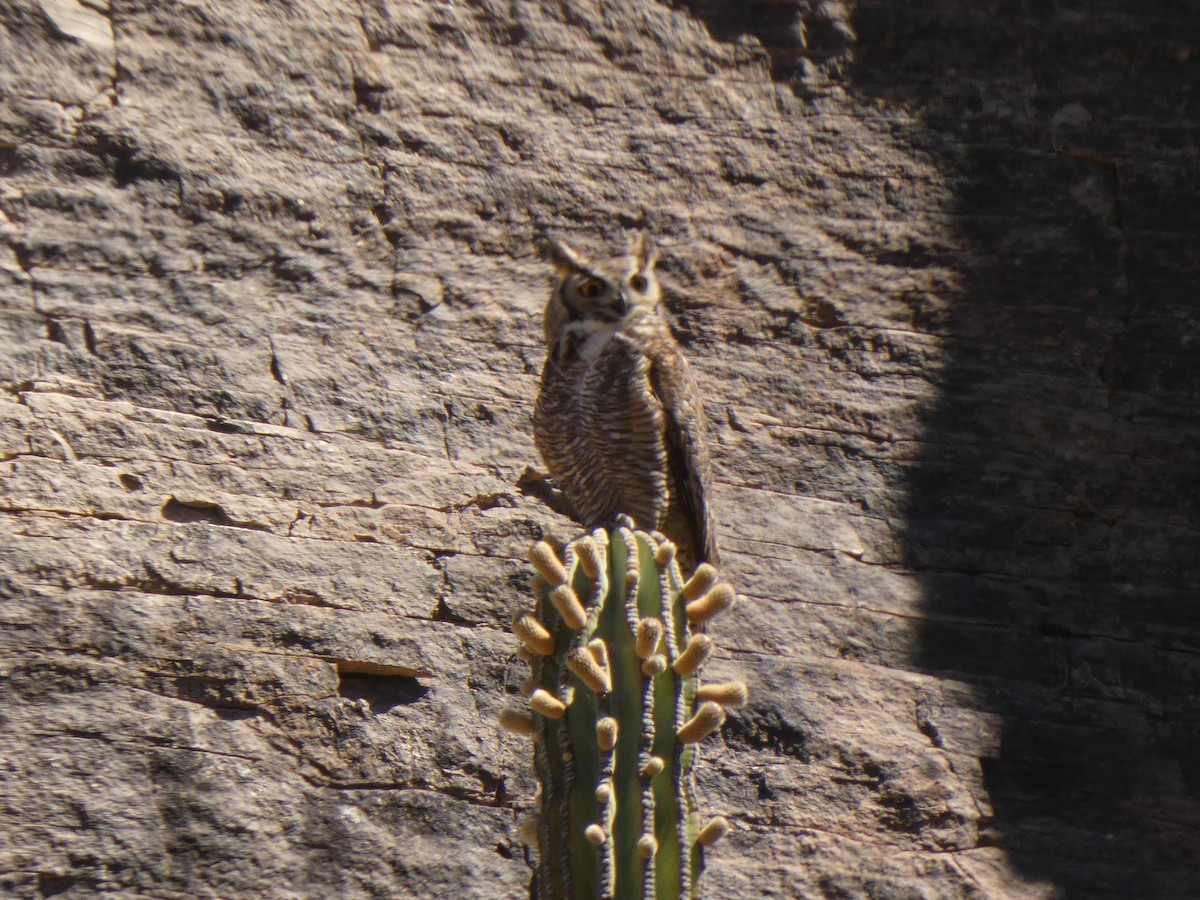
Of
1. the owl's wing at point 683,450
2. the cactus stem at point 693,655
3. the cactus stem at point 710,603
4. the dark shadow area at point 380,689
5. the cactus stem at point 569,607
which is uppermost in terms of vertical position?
the owl's wing at point 683,450

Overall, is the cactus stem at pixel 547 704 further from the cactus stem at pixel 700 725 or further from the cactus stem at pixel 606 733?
the cactus stem at pixel 700 725

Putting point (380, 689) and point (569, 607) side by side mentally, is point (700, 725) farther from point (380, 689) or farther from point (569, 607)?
point (380, 689)

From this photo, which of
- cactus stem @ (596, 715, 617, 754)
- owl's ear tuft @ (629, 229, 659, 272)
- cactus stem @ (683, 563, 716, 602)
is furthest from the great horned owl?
cactus stem @ (596, 715, 617, 754)

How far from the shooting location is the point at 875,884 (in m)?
3.72

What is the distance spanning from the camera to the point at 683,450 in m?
3.16

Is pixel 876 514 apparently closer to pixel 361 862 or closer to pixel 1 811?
pixel 361 862

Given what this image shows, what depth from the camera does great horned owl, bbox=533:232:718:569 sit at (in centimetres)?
315

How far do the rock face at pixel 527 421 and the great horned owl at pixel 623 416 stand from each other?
77 cm

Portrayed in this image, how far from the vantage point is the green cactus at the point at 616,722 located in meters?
1.85

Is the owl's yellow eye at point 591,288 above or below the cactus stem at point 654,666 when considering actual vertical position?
above

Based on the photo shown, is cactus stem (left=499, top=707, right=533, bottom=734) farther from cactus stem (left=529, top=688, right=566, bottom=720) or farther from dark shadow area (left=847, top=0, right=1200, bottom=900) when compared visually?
dark shadow area (left=847, top=0, right=1200, bottom=900)

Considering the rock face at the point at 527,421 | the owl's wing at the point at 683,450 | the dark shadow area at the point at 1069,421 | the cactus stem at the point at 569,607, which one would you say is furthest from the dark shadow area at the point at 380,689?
the cactus stem at the point at 569,607

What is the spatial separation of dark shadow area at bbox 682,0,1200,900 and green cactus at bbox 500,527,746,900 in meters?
2.33

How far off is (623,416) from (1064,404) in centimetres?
214
